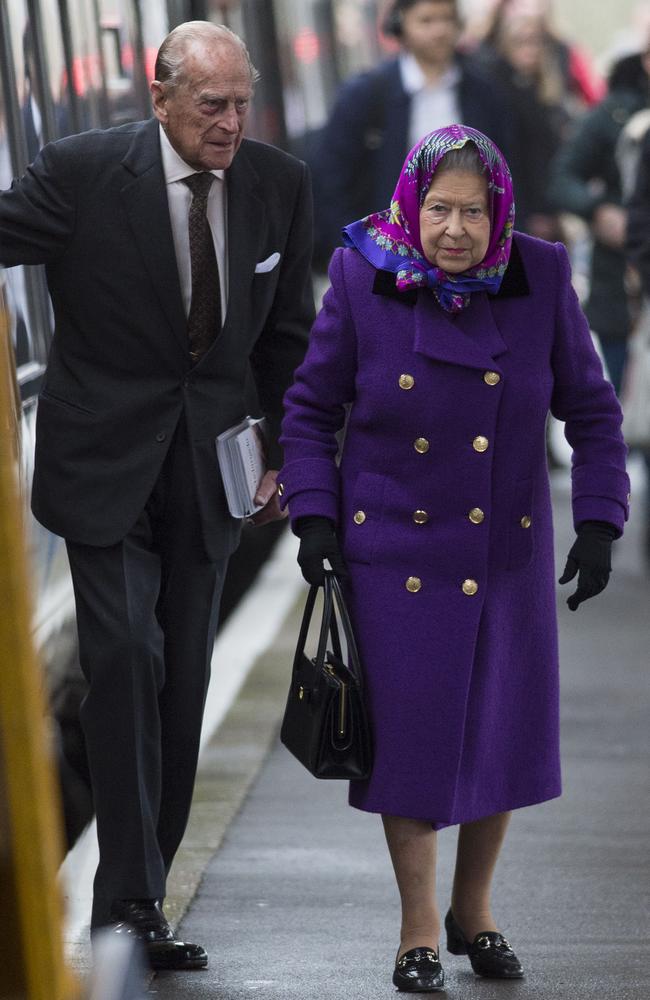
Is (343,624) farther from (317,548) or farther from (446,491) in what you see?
(446,491)

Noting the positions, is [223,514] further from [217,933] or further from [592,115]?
[592,115]

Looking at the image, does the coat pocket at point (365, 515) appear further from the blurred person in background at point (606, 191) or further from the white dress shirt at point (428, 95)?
the blurred person in background at point (606, 191)

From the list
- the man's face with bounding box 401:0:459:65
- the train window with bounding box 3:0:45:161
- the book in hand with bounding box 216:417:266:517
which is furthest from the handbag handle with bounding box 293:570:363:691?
the man's face with bounding box 401:0:459:65

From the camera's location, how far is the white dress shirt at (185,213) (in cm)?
486

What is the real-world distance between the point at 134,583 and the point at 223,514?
0.83 feet

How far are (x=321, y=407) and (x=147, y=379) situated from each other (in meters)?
0.37

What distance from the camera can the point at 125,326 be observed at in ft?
15.9

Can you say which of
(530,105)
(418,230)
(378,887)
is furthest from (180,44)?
(530,105)

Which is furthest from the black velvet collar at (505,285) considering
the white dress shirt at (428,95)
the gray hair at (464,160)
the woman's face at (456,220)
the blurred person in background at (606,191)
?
the blurred person in background at (606,191)

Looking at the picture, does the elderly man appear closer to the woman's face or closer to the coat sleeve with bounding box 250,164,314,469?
the coat sleeve with bounding box 250,164,314,469

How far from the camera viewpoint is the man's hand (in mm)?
5059

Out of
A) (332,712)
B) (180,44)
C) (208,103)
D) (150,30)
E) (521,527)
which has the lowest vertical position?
(332,712)

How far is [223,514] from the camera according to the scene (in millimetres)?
4965

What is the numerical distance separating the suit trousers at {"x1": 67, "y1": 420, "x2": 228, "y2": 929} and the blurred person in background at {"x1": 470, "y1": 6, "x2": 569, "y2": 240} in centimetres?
574
